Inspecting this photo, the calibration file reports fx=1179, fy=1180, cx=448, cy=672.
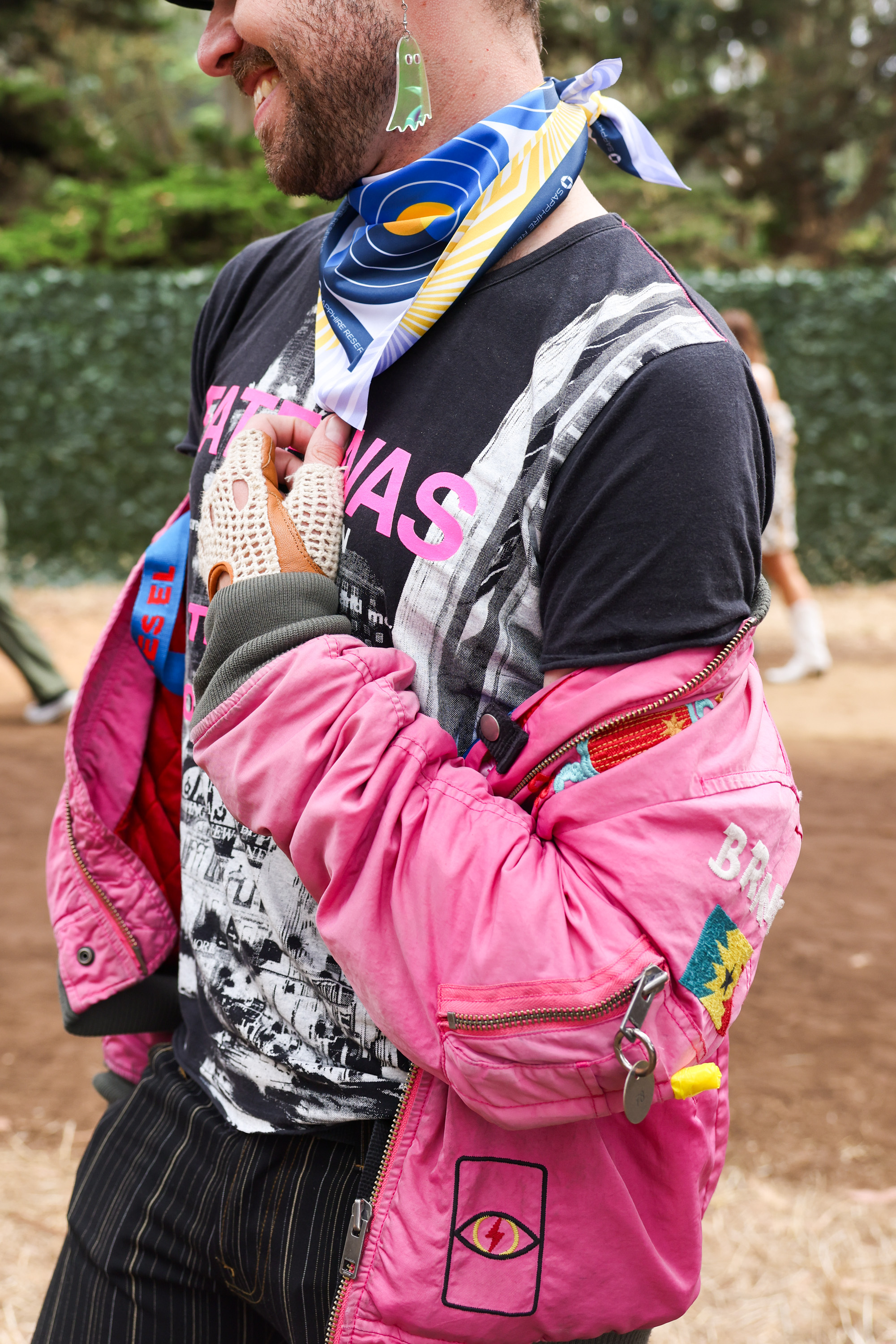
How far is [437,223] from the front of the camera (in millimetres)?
1392

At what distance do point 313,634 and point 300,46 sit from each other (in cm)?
72

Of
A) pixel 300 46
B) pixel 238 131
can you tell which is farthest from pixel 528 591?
pixel 238 131

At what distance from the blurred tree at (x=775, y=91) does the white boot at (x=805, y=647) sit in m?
9.60

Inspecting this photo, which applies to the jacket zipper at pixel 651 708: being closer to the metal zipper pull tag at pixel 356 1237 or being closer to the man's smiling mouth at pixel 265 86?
the metal zipper pull tag at pixel 356 1237

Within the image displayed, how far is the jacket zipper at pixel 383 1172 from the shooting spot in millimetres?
1265

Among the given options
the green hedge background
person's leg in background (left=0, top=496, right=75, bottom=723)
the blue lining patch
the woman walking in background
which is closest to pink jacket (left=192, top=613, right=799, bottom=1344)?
the blue lining patch

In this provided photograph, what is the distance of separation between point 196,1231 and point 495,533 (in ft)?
3.13

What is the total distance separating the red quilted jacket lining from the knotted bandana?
625 millimetres

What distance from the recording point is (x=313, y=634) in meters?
1.23

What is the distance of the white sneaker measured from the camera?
7.09 metres

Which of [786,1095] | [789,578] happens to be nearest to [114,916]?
[786,1095]

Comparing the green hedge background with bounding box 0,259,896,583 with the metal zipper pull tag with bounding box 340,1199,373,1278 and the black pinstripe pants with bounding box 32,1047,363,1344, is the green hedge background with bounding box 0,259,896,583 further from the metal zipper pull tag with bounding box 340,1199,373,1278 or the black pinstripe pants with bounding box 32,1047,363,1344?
the metal zipper pull tag with bounding box 340,1199,373,1278

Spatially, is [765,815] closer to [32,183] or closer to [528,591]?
[528,591]

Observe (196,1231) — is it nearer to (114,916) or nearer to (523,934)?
(114,916)
